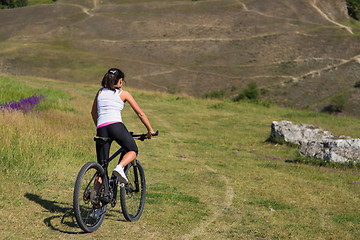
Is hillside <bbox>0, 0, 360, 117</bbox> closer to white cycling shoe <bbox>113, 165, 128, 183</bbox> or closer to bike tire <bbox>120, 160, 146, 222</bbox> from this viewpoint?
bike tire <bbox>120, 160, 146, 222</bbox>

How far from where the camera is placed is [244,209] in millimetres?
8852

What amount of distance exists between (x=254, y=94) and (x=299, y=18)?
6613 cm

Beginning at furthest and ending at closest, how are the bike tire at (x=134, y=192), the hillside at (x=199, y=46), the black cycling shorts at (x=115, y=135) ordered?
the hillside at (x=199, y=46) < the bike tire at (x=134, y=192) < the black cycling shorts at (x=115, y=135)

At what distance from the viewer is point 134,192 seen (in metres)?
7.62

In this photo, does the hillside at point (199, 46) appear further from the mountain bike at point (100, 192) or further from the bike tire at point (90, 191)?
the bike tire at point (90, 191)

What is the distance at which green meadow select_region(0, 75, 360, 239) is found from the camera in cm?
718

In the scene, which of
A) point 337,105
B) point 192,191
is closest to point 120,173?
point 192,191

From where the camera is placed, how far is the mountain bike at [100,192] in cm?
611

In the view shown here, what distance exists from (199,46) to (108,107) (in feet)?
306

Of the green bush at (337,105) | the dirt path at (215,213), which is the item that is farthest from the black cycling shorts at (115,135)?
the green bush at (337,105)

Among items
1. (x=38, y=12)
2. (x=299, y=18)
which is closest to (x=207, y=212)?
(x=299, y=18)

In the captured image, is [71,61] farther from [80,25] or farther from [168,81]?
[80,25]

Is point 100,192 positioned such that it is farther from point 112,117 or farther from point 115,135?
point 112,117

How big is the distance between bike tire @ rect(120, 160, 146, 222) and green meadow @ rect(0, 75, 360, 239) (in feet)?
0.56
